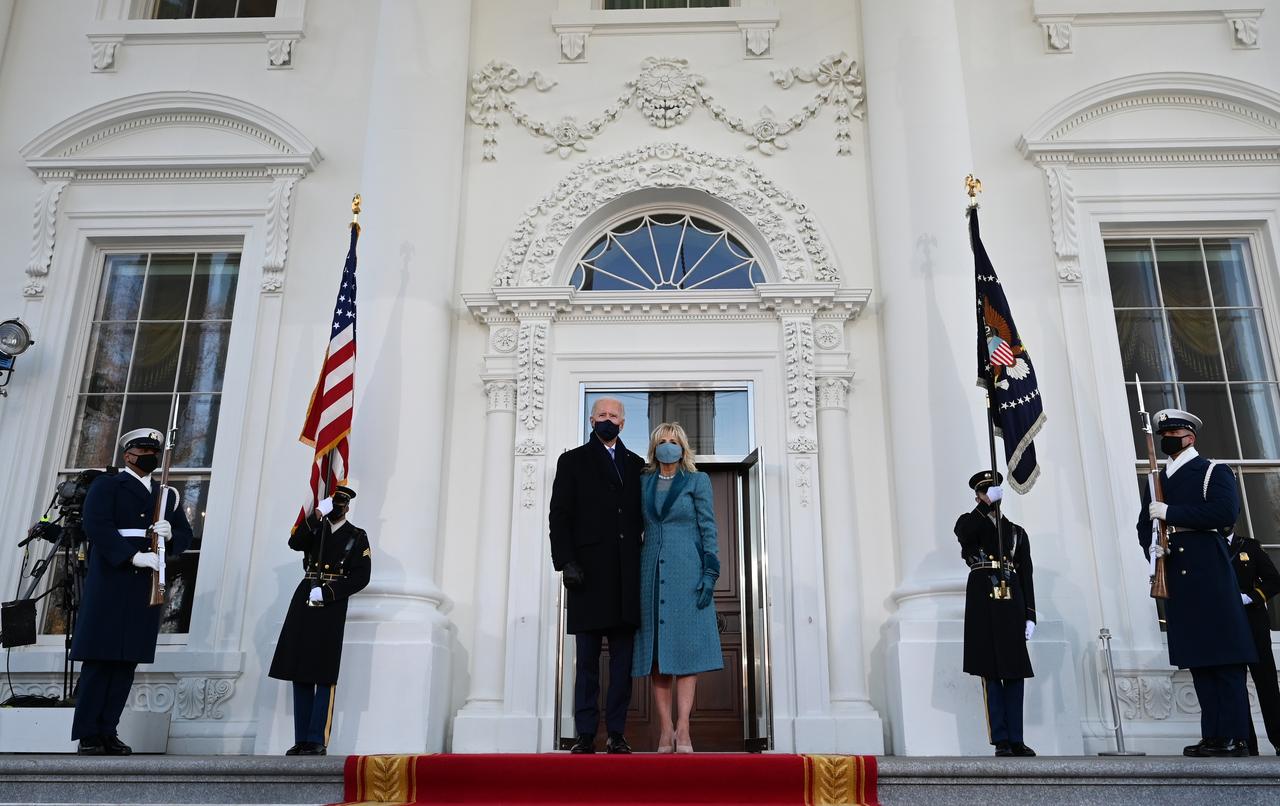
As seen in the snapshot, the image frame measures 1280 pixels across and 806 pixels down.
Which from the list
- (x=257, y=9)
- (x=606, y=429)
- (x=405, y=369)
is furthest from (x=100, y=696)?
(x=257, y=9)

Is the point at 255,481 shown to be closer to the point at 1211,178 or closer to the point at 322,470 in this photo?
the point at 322,470

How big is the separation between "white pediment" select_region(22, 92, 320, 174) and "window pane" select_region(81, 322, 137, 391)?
4.15 ft

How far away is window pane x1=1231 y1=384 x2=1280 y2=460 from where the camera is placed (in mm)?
7320

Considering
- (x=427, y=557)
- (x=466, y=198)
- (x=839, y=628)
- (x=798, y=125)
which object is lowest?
(x=839, y=628)

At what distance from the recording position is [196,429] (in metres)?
7.59

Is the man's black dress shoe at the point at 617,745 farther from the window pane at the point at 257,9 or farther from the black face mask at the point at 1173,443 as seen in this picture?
the window pane at the point at 257,9

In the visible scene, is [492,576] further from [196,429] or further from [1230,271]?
[1230,271]

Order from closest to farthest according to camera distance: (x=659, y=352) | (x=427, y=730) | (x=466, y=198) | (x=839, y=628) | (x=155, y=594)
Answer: (x=155, y=594) < (x=427, y=730) < (x=839, y=628) < (x=659, y=352) < (x=466, y=198)

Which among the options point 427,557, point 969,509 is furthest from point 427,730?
point 969,509

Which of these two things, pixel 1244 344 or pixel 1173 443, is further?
pixel 1244 344

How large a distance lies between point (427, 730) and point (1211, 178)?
680cm

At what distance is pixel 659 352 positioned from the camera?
25.0 feet

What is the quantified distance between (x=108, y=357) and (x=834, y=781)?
20.6 feet

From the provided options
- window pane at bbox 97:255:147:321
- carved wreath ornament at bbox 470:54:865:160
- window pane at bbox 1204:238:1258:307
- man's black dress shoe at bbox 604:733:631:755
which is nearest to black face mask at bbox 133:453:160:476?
window pane at bbox 97:255:147:321
